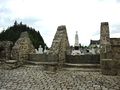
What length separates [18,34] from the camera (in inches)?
2105

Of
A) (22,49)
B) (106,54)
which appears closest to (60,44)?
(106,54)

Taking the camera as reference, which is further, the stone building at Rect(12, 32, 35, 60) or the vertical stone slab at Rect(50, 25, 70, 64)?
the stone building at Rect(12, 32, 35, 60)

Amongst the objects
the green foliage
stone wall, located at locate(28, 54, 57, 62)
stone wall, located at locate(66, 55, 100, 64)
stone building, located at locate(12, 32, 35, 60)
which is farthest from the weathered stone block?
the green foliage

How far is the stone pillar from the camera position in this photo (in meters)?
11.1

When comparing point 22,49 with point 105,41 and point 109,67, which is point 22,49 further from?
point 109,67

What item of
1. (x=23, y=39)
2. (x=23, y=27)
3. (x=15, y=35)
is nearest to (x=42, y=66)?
(x=23, y=39)

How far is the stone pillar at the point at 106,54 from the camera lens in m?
11.1

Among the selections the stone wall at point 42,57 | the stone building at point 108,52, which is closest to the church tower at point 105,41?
the stone building at point 108,52

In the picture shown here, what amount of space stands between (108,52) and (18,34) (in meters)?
43.5

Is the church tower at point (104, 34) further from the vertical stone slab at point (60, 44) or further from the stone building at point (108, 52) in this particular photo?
the vertical stone slab at point (60, 44)

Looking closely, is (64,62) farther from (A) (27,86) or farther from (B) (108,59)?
(A) (27,86)

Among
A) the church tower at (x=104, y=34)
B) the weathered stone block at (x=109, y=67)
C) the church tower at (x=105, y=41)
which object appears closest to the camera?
the weathered stone block at (x=109, y=67)

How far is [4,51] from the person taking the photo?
56.1 feet

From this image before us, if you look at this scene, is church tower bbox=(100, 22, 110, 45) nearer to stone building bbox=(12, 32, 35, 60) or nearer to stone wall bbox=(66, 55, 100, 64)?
stone wall bbox=(66, 55, 100, 64)
